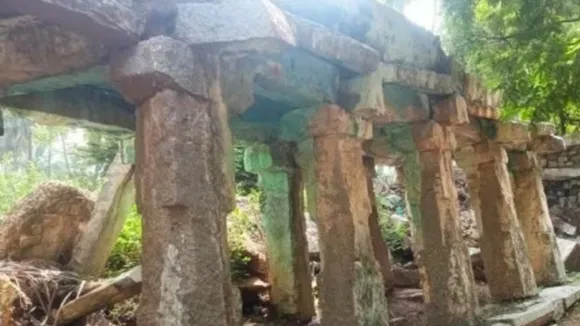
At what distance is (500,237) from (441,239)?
6.19ft

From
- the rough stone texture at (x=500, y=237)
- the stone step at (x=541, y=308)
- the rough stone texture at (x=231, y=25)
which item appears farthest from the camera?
the rough stone texture at (x=500, y=237)

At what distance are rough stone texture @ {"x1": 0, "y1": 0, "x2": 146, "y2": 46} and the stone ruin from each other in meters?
0.01

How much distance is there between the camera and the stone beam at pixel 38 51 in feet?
10.8

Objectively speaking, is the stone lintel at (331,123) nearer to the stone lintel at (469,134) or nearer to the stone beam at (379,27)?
the stone beam at (379,27)

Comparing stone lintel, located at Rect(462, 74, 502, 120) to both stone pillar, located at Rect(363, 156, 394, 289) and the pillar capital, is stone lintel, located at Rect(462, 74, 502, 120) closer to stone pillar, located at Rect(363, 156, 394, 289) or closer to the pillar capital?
stone pillar, located at Rect(363, 156, 394, 289)

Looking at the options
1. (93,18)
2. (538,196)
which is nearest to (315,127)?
(93,18)

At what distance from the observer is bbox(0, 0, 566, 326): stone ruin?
3295 millimetres

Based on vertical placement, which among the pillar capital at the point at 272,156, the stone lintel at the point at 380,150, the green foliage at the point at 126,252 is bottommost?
the green foliage at the point at 126,252

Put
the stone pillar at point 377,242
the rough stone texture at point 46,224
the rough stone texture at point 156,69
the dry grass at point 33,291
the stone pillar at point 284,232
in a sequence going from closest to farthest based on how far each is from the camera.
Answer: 1. the rough stone texture at point 156,69
2. the dry grass at point 33,291
3. the rough stone texture at point 46,224
4. the stone pillar at point 284,232
5. the stone pillar at point 377,242

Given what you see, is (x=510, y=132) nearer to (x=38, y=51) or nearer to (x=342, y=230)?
(x=342, y=230)

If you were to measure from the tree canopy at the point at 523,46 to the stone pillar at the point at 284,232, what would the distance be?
2.65 meters

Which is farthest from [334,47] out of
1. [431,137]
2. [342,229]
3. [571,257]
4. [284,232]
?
[571,257]

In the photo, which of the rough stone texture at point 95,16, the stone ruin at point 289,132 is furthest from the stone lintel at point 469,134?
the rough stone texture at point 95,16

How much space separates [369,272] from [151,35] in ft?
9.05
